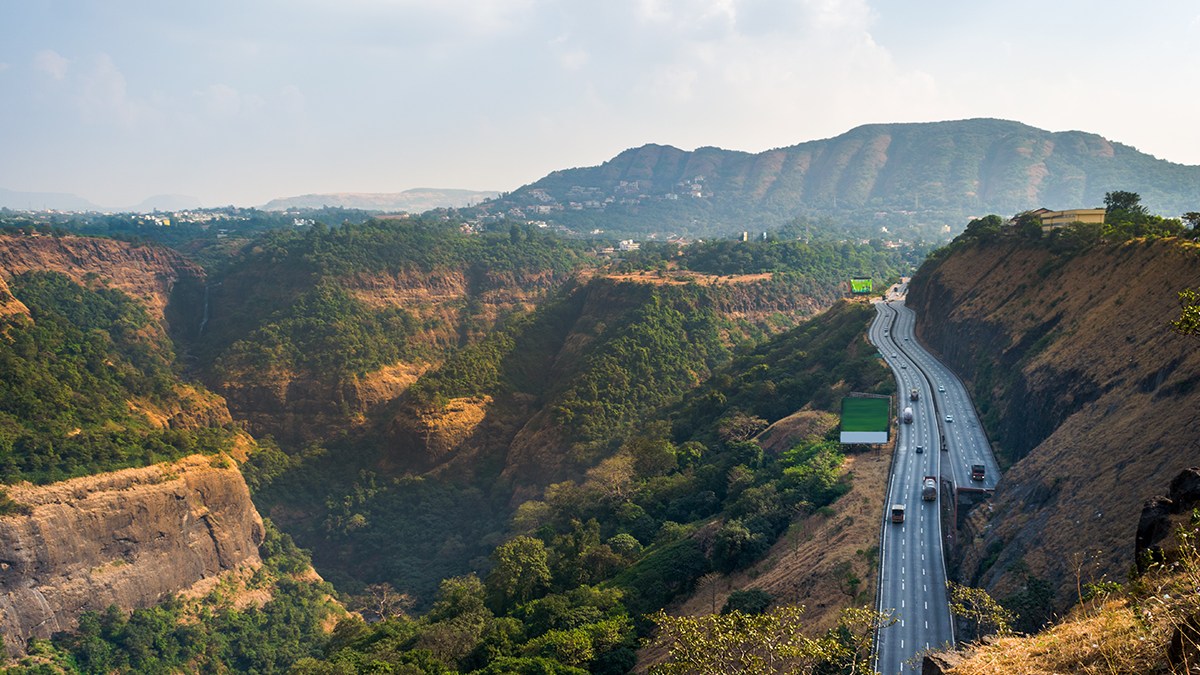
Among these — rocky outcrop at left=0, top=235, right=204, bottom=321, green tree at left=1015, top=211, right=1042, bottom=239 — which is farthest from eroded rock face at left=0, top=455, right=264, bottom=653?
green tree at left=1015, top=211, right=1042, bottom=239

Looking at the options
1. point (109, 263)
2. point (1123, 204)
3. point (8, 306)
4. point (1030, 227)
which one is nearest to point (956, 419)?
point (1030, 227)

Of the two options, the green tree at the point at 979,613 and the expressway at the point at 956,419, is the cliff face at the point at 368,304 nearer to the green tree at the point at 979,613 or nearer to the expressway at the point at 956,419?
the expressway at the point at 956,419

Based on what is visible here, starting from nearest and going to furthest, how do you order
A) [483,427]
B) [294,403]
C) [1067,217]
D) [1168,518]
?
[1168,518] → [1067,217] → [483,427] → [294,403]

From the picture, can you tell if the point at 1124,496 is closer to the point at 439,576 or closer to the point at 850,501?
the point at 850,501

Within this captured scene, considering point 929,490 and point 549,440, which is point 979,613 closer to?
point 929,490

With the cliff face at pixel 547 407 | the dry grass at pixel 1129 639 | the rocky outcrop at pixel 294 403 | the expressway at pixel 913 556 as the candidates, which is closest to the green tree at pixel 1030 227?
the expressway at pixel 913 556

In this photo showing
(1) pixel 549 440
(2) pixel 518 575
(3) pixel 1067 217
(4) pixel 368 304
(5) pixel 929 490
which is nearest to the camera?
(5) pixel 929 490

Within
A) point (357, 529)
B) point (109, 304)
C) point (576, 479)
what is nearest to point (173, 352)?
point (109, 304)
